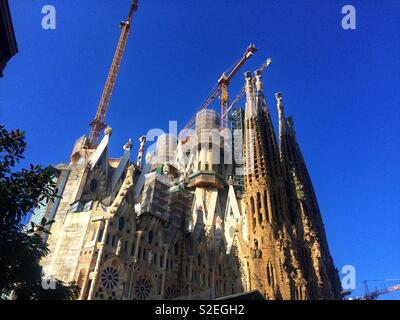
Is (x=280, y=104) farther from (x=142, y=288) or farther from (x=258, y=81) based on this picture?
(x=142, y=288)

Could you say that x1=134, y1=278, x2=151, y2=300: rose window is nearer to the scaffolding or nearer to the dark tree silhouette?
the dark tree silhouette

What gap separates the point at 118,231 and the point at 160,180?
1282 cm

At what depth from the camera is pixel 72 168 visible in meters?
41.4

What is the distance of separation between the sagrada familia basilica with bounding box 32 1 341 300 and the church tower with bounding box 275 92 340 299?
20 cm

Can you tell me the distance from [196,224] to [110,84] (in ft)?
125

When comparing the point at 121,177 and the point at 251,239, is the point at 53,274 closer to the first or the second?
Answer: the point at 121,177

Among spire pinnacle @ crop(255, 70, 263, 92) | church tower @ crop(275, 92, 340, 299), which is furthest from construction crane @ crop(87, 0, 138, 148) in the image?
church tower @ crop(275, 92, 340, 299)

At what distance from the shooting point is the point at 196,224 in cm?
4369

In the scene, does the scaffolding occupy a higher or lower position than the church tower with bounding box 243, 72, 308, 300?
higher

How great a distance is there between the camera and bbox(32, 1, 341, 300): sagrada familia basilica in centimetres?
3025

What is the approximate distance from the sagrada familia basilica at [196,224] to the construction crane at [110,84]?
0.72m

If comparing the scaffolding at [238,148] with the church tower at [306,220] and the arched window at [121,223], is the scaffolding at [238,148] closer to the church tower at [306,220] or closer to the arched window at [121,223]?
the church tower at [306,220]

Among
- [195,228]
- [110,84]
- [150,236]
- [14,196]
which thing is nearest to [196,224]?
[195,228]

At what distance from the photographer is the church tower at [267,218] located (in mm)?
40469
